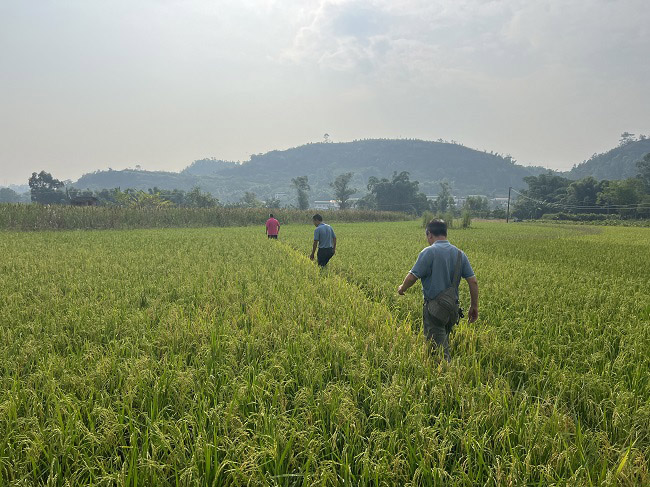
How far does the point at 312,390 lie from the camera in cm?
304

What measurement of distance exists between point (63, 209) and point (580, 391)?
37.1 m

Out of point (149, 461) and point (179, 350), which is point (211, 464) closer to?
point (149, 461)

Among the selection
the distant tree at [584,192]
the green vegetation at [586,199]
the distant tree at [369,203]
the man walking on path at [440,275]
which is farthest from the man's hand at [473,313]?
the distant tree at [369,203]

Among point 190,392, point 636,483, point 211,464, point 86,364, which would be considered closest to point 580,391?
point 636,483

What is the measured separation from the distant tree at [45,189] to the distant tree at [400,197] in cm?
8934

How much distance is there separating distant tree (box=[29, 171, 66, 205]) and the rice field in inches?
4244

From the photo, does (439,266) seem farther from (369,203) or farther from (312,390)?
(369,203)

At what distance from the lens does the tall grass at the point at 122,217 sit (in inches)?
1078

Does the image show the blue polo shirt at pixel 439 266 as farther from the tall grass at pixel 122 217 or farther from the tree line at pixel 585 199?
the tree line at pixel 585 199

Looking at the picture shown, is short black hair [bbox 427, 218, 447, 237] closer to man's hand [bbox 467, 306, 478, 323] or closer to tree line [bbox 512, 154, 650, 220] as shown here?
man's hand [bbox 467, 306, 478, 323]

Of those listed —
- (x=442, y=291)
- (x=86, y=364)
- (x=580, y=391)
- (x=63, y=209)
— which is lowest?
(x=580, y=391)

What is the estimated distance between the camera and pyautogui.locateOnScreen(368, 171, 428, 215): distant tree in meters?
98.2

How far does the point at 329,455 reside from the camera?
2.44 metres

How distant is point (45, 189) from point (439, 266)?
11979 cm
